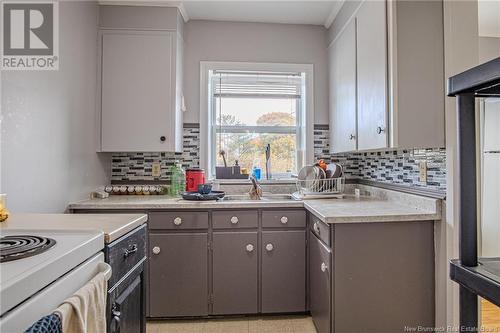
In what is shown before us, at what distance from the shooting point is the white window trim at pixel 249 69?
2.69 m

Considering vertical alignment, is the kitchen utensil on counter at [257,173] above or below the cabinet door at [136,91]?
below

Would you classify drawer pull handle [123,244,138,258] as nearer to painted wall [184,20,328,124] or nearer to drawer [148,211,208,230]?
drawer [148,211,208,230]

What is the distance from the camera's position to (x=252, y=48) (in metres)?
2.73

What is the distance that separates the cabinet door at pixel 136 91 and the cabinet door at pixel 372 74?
1443mm

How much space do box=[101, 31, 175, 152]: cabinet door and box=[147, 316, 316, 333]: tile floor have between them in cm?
130

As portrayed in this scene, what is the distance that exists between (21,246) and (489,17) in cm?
368

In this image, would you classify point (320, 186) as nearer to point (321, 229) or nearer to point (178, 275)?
point (321, 229)

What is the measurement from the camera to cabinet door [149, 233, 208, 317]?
206 centimetres

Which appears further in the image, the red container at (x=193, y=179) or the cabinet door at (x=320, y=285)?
the red container at (x=193, y=179)

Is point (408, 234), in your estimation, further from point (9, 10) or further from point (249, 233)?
point (9, 10)

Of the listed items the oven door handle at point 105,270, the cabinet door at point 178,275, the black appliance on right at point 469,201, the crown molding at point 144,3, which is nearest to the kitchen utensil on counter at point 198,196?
the cabinet door at point 178,275

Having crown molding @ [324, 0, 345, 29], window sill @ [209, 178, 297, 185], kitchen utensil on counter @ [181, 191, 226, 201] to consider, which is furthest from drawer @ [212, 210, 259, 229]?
crown molding @ [324, 0, 345, 29]

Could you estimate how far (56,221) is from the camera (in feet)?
4.15

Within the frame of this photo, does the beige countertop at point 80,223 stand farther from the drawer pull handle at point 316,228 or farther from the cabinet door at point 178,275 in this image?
the drawer pull handle at point 316,228
